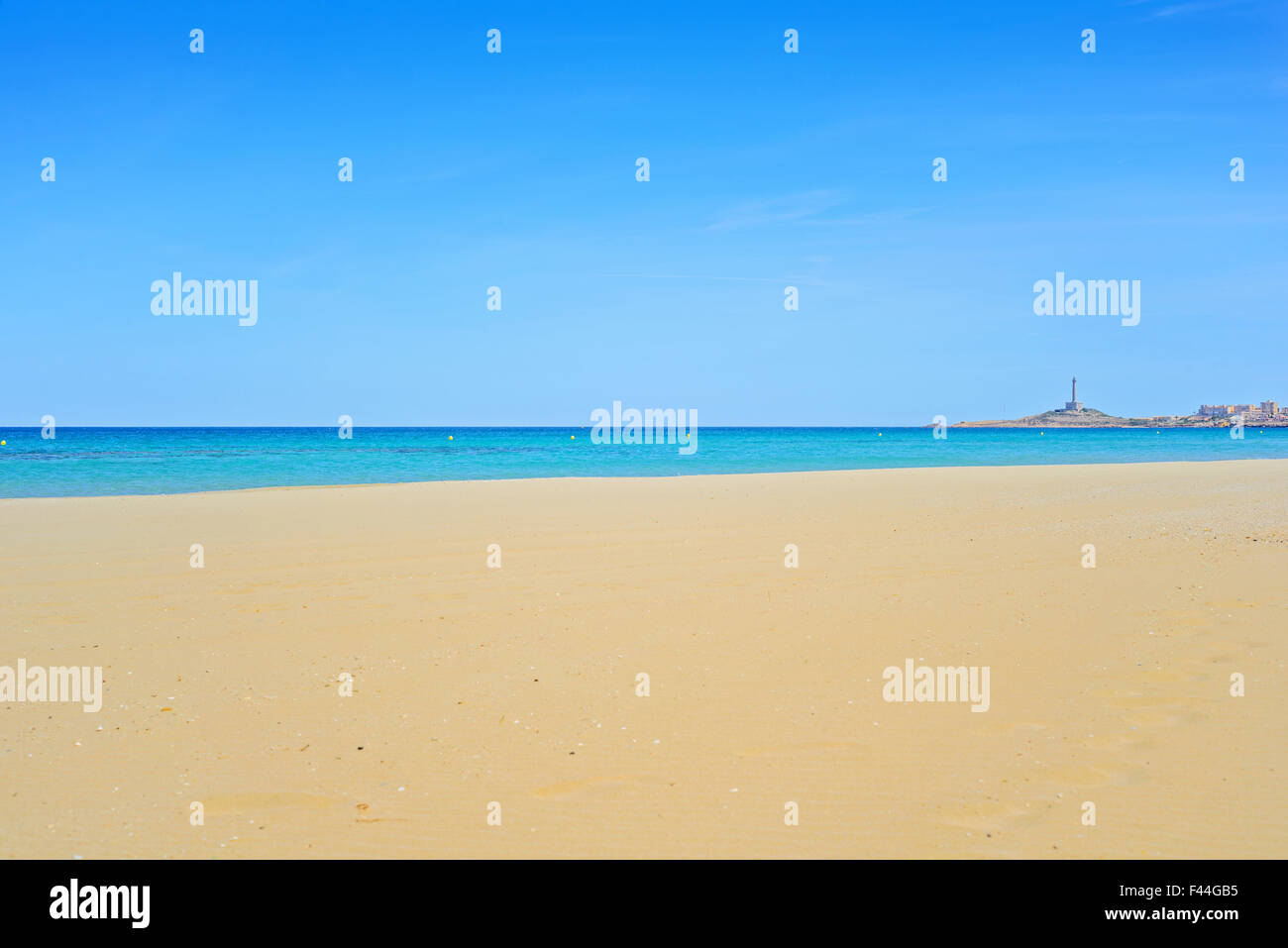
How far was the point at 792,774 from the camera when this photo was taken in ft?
17.1

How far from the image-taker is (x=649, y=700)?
650cm

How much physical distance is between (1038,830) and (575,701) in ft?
10.9

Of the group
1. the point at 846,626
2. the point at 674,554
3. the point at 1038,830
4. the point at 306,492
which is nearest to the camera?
the point at 1038,830

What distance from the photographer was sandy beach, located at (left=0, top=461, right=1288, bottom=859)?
180 inches

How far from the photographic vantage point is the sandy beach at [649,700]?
458 cm

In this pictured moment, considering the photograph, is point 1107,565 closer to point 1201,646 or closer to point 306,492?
point 1201,646

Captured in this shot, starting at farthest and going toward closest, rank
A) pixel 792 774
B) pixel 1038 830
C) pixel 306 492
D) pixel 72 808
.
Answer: pixel 306 492 → pixel 792 774 → pixel 72 808 → pixel 1038 830

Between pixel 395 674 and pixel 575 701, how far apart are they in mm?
1713

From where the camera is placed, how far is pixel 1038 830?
4480 mm

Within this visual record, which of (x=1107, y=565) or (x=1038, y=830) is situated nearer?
(x=1038, y=830)
